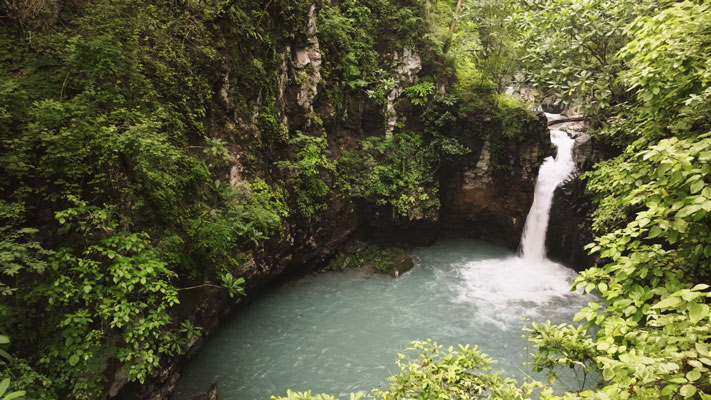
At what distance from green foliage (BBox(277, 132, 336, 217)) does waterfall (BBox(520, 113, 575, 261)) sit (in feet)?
29.4

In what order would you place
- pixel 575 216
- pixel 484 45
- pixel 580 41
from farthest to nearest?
pixel 484 45, pixel 575 216, pixel 580 41

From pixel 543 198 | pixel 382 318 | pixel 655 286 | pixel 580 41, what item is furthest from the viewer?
pixel 543 198

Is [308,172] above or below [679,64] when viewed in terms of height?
below

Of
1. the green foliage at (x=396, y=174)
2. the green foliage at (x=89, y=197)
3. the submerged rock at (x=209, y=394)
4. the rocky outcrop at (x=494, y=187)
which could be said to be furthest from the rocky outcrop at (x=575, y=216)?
the submerged rock at (x=209, y=394)

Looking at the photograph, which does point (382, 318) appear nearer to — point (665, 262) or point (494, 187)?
point (665, 262)

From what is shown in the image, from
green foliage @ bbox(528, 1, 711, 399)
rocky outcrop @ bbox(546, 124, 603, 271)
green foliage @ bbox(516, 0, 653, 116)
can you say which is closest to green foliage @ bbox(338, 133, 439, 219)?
green foliage @ bbox(516, 0, 653, 116)

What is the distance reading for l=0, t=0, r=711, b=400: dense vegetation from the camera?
2.64 m

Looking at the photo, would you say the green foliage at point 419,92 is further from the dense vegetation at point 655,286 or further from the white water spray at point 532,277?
the dense vegetation at point 655,286

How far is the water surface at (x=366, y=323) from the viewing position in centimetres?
728

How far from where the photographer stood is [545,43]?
940 centimetres

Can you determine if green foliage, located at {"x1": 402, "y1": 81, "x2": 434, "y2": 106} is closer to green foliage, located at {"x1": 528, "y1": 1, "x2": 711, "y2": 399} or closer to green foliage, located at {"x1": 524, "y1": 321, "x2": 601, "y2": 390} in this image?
green foliage, located at {"x1": 528, "y1": 1, "x2": 711, "y2": 399}

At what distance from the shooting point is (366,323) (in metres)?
9.27

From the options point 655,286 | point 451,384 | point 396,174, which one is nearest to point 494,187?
point 396,174

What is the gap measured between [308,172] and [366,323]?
15.5 feet
